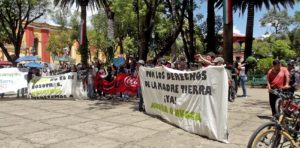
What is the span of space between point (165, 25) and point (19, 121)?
87.5 feet

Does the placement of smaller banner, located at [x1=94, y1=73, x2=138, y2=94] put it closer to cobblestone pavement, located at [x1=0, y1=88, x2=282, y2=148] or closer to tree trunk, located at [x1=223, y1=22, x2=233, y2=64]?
cobblestone pavement, located at [x1=0, y1=88, x2=282, y2=148]

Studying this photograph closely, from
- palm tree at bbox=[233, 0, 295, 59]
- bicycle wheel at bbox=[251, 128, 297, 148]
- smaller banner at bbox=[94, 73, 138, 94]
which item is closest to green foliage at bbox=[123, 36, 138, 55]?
palm tree at bbox=[233, 0, 295, 59]

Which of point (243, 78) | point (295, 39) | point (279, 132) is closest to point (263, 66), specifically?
point (243, 78)

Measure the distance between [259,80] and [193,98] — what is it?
1476cm

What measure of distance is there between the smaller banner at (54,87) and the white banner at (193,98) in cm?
595

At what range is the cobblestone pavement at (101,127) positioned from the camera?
7.34 metres

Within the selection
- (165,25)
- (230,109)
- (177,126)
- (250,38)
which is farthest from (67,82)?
(165,25)

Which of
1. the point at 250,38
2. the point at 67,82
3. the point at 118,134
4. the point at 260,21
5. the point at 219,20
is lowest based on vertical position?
the point at 118,134

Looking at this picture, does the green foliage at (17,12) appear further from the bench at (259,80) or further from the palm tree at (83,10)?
the bench at (259,80)

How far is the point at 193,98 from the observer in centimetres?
812

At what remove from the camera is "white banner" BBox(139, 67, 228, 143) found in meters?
7.29

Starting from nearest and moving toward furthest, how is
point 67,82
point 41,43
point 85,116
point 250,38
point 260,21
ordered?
point 85,116, point 67,82, point 250,38, point 41,43, point 260,21

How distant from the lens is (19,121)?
9.86 m

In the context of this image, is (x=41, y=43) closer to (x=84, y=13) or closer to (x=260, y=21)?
(x=260, y=21)
